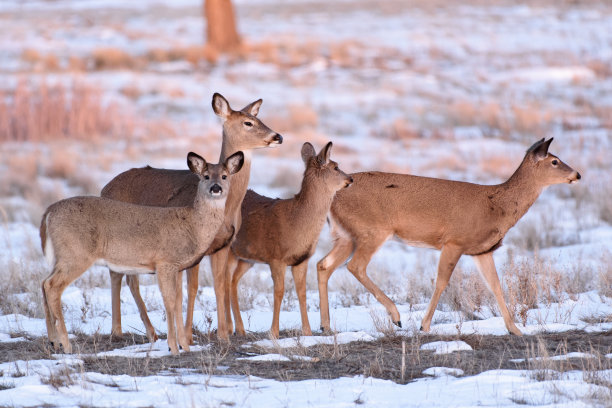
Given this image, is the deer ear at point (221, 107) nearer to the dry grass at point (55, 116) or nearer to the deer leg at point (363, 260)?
the deer leg at point (363, 260)

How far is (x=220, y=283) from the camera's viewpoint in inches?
366

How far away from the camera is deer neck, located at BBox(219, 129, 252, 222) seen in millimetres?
9344

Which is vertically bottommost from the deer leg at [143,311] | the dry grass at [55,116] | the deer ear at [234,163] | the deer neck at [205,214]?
the deer leg at [143,311]

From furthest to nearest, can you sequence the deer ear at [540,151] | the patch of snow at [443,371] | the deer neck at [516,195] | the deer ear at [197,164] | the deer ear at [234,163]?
the deer ear at [540,151] → the deer neck at [516,195] → the deer ear at [234,163] → the deer ear at [197,164] → the patch of snow at [443,371]

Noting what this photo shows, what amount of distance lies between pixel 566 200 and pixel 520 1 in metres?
35.6

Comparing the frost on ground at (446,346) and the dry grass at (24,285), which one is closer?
the frost on ground at (446,346)

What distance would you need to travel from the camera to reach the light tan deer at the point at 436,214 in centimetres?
995

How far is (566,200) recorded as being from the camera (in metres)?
17.3

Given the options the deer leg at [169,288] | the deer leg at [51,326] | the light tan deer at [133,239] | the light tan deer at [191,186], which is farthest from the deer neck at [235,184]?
the deer leg at [51,326]

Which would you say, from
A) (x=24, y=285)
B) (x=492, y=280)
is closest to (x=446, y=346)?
(x=492, y=280)

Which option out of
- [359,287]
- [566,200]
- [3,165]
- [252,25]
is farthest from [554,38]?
[359,287]

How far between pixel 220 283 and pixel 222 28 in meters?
24.6

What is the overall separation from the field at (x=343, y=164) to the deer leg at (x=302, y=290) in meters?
0.29

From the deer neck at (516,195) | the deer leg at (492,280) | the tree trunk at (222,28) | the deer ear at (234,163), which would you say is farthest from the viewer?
the tree trunk at (222,28)
